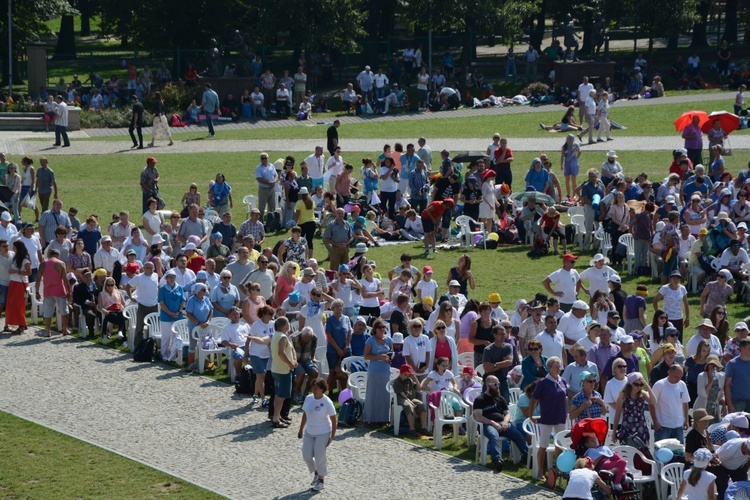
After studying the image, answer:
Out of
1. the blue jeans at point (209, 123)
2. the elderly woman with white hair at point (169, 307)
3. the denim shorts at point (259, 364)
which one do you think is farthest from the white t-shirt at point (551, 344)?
the blue jeans at point (209, 123)

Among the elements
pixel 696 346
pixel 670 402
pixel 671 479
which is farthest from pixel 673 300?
pixel 671 479

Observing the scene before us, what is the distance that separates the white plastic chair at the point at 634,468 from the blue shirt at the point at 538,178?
13060mm

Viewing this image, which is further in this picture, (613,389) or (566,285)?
(566,285)

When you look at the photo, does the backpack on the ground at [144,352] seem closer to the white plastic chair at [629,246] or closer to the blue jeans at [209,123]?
the white plastic chair at [629,246]

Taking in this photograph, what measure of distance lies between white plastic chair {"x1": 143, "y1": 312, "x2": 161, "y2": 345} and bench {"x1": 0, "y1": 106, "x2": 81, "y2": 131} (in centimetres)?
2418

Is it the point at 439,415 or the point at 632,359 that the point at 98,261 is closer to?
the point at 439,415

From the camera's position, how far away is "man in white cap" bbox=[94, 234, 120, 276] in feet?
71.2

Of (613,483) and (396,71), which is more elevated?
(396,71)

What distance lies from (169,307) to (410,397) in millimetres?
4742

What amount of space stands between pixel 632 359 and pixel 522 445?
184cm

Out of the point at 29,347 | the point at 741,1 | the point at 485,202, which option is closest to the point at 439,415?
the point at 29,347

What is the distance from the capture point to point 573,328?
17.2m

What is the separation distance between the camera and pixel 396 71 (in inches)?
1903

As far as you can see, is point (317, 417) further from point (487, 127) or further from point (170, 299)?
point (487, 127)
